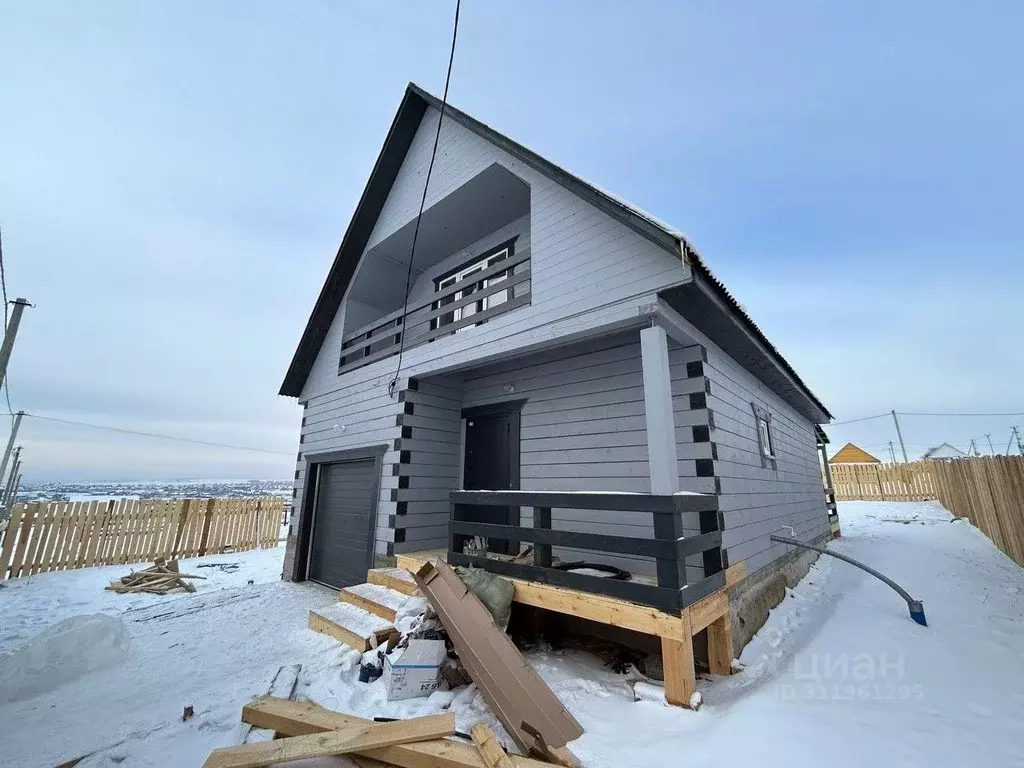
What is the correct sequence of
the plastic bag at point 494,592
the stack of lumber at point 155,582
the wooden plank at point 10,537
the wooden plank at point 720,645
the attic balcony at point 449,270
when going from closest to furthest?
the plastic bag at point 494,592 → the wooden plank at point 720,645 → the attic balcony at point 449,270 → the stack of lumber at point 155,582 → the wooden plank at point 10,537

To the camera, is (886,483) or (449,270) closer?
(449,270)

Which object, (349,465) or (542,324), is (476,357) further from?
(349,465)

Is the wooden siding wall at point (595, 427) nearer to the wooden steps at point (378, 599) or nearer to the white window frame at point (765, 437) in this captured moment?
the wooden steps at point (378, 599)

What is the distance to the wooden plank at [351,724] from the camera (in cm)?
236

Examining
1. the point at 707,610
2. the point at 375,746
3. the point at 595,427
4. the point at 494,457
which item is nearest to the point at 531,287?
the point at 595,427

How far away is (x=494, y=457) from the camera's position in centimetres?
734

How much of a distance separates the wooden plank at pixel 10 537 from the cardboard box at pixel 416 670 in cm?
1230

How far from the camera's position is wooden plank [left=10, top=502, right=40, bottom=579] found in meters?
9.33

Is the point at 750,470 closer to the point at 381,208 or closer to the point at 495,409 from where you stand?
the point at 495,409

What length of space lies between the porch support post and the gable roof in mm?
904

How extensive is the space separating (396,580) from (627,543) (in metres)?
3.70

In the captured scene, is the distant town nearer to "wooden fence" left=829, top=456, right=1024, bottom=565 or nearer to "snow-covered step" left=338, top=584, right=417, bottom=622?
"snow-covered step" left=338, top=584, right=417, bottom=622

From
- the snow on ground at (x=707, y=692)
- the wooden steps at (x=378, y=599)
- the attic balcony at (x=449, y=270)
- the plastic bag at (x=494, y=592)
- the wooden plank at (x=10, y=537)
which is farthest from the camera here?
the wooden plank at (x=10, y=537)

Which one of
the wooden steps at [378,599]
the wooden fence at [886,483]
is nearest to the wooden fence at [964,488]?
the wooden fence at [886,483]
